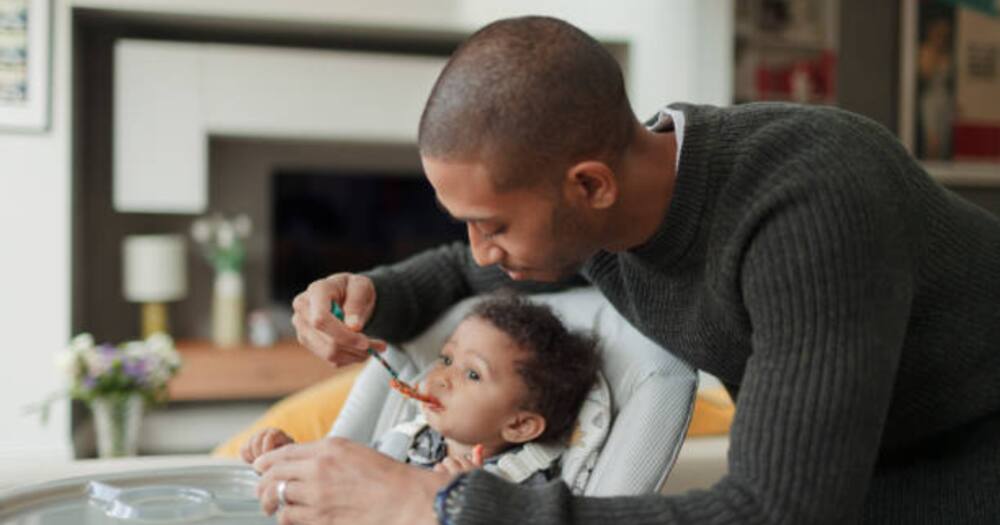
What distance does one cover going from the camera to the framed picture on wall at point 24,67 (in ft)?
12.5

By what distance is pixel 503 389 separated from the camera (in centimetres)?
147

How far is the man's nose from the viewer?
1031mm

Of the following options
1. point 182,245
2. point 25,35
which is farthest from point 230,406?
point 25,35

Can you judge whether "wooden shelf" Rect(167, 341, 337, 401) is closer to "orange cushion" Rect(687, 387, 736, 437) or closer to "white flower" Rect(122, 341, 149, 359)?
"white flower" Rect(122, 341, 149, 359)

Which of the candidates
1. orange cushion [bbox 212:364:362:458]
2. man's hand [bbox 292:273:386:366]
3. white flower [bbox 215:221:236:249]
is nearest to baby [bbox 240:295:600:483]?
man's hand [bbox 292:273:386:366]

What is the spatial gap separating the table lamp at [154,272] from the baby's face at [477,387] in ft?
9.91

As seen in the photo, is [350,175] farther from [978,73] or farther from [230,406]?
[978,73]

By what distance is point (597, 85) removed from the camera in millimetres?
980

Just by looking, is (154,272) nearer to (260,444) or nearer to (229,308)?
(229,308)

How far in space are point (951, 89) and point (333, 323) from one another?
4476mm

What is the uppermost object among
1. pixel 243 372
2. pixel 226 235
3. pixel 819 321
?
pixel 819 321

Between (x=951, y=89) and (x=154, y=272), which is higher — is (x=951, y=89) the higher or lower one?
the higher one

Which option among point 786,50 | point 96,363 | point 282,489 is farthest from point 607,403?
point 786,50

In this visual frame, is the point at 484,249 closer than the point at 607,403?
Yes
